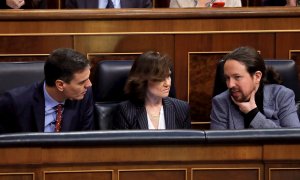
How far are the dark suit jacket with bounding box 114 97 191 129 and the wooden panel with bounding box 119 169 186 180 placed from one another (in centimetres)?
78

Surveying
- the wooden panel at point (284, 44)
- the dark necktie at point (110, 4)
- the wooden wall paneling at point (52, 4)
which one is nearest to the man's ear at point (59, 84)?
the wooden panel at point (284, 44)

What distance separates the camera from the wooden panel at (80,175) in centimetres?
228

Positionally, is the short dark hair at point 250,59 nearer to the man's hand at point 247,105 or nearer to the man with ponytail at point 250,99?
the man with ponytail at point 250,99

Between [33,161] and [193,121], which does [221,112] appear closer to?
[193,121]

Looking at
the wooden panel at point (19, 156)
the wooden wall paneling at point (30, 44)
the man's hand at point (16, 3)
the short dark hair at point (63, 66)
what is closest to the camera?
the wooden panel at point (19, 156)

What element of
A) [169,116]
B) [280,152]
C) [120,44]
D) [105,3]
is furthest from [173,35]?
[280,152]

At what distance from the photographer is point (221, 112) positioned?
3.07 metres

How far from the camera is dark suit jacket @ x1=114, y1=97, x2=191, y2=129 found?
3.10m

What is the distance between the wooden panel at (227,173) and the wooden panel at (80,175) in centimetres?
26

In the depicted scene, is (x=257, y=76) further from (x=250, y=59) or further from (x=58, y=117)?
(x=58, y=117)

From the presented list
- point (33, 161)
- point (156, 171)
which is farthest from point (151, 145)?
point (33, 161)

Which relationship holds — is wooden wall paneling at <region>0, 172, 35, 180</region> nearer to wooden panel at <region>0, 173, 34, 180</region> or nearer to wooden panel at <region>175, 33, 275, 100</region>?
wooden panel at <region>0, 173, 34, 180</region>

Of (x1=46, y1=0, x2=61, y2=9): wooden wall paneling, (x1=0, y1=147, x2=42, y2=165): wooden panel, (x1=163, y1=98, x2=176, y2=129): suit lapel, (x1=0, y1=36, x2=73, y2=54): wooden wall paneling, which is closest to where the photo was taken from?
(x1=0, y1=147, x2=42, y2=165): wooden panel

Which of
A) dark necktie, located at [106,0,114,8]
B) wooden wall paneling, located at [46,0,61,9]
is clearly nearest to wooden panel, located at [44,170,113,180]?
dark necktie, located at [106,0,114,8]
